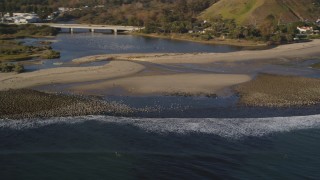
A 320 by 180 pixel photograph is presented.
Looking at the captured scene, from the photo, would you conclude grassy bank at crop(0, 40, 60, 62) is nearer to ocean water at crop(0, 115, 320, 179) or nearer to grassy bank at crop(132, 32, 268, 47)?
ocean water at crop(0, 115, 320, 179)

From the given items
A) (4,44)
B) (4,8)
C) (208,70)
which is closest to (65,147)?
(208,70)

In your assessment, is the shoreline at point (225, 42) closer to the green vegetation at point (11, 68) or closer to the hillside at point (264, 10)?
the hillside at point (264, 10)

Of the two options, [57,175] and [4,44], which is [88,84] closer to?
[57,175]

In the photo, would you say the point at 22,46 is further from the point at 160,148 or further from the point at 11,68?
the point at 160,148

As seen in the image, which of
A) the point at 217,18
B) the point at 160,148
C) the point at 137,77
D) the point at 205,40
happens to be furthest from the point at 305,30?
the point at 160,148

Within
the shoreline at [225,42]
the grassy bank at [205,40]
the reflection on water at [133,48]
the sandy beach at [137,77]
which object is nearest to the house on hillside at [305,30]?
the shoreline at [225,42]

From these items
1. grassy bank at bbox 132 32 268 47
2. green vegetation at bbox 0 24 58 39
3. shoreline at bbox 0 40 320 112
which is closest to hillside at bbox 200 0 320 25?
grassy bank at bbox 132 32 268 47
